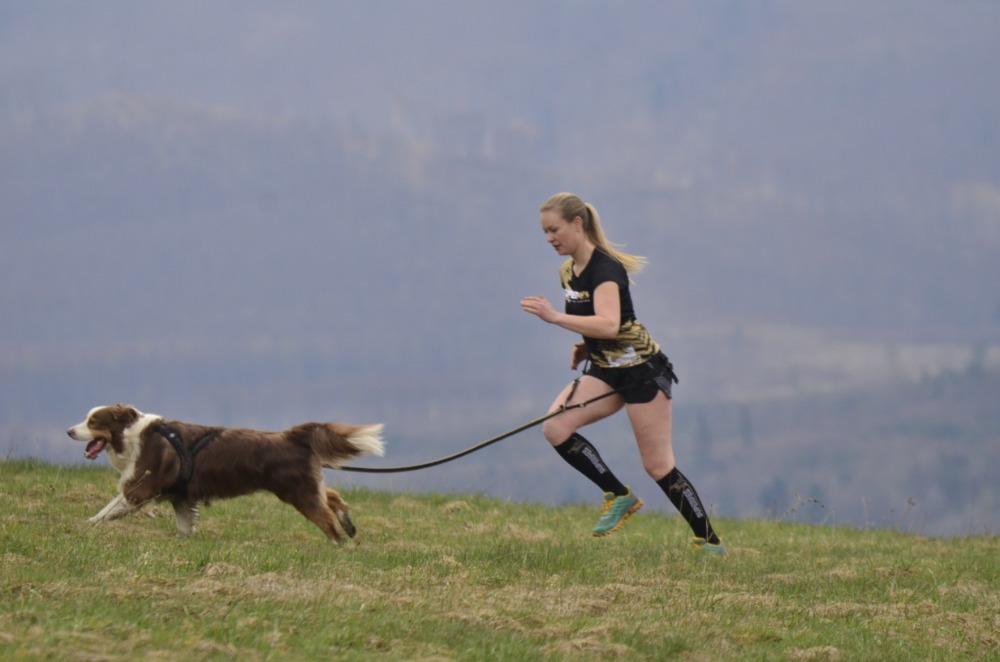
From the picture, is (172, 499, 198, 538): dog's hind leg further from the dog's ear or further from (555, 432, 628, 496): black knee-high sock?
(555, 432, 628, 496): black knee-high sock

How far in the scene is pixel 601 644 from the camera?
623 cm

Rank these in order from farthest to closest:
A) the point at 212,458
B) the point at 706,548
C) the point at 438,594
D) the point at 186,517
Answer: the point at 706,548
the point at 186,517
the point at 212,458
the point at 438,594

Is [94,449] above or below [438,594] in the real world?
above

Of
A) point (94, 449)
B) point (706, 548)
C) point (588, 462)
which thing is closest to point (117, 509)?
point (94, 449)

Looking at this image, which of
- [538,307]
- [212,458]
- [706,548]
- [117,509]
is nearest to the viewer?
[538,307]

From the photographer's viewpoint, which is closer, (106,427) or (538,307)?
(538,307)

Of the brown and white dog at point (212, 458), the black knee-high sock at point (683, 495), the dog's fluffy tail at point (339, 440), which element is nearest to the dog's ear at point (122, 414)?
the brown and white dog at point (212, 458)

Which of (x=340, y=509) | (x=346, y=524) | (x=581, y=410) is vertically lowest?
(x=346, y=524)

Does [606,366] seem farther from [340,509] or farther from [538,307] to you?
[340,509]

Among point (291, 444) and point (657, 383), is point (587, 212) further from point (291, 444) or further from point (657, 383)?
point (291, 444)

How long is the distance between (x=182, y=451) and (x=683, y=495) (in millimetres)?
3990

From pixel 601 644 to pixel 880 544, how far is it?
335 inches

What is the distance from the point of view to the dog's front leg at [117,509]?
959cm

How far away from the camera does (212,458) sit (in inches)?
372
